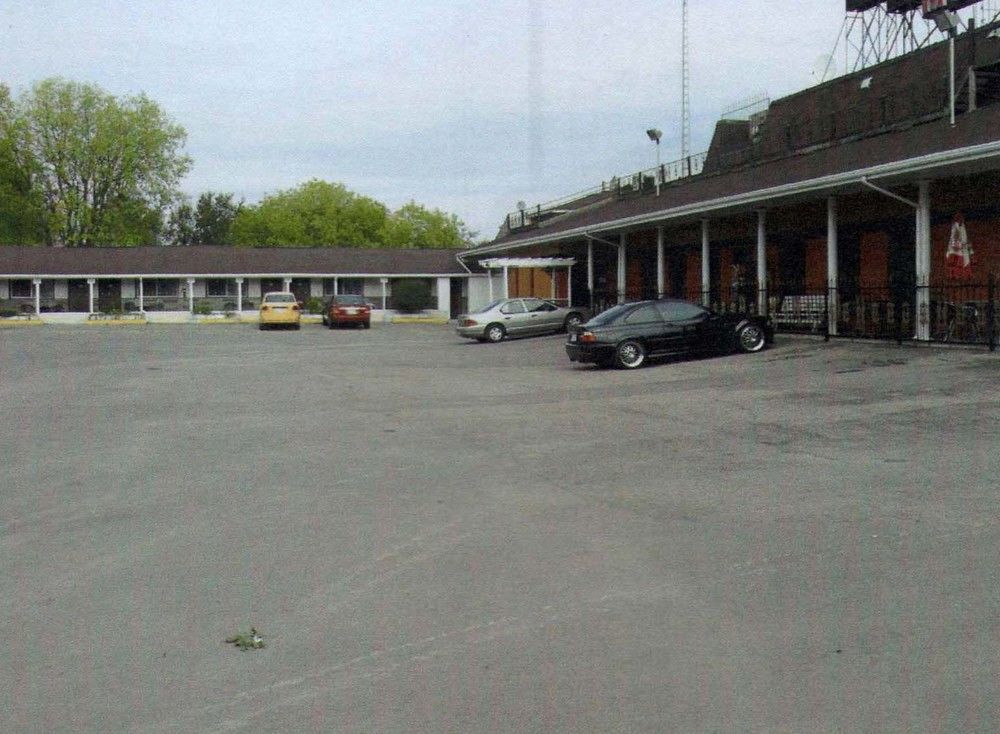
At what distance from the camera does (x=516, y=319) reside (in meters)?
37.9

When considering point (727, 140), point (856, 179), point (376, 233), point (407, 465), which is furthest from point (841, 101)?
point (376, 233)

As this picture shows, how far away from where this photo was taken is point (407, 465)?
11.3m

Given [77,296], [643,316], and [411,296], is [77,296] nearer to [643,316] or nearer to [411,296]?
[411,296]

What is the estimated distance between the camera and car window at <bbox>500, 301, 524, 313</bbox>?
1491 inches

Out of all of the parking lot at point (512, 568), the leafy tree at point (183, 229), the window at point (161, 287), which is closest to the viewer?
the parking lot at point (512, 568)

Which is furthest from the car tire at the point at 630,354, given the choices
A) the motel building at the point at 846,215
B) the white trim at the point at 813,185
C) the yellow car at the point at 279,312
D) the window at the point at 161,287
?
the window at the point at 161,287

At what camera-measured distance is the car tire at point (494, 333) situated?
123 feet

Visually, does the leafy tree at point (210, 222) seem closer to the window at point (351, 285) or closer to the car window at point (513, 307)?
the window at point (351, 285)

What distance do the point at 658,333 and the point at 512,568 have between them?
1751cm

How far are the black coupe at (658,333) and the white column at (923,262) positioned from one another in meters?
3.64

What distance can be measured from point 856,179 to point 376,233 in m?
82.5

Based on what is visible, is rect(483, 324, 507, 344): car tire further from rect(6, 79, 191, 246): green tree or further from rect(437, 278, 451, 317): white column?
rect(6, 79, 191, 246): green tree

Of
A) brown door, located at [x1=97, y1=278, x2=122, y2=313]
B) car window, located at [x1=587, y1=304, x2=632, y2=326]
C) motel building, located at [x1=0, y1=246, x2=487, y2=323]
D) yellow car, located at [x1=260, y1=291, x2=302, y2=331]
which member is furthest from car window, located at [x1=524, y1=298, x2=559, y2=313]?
brown door, located at [x1=97, y1=278, x2=122, y2=313]

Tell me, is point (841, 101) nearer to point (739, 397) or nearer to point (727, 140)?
point (727, 140)
